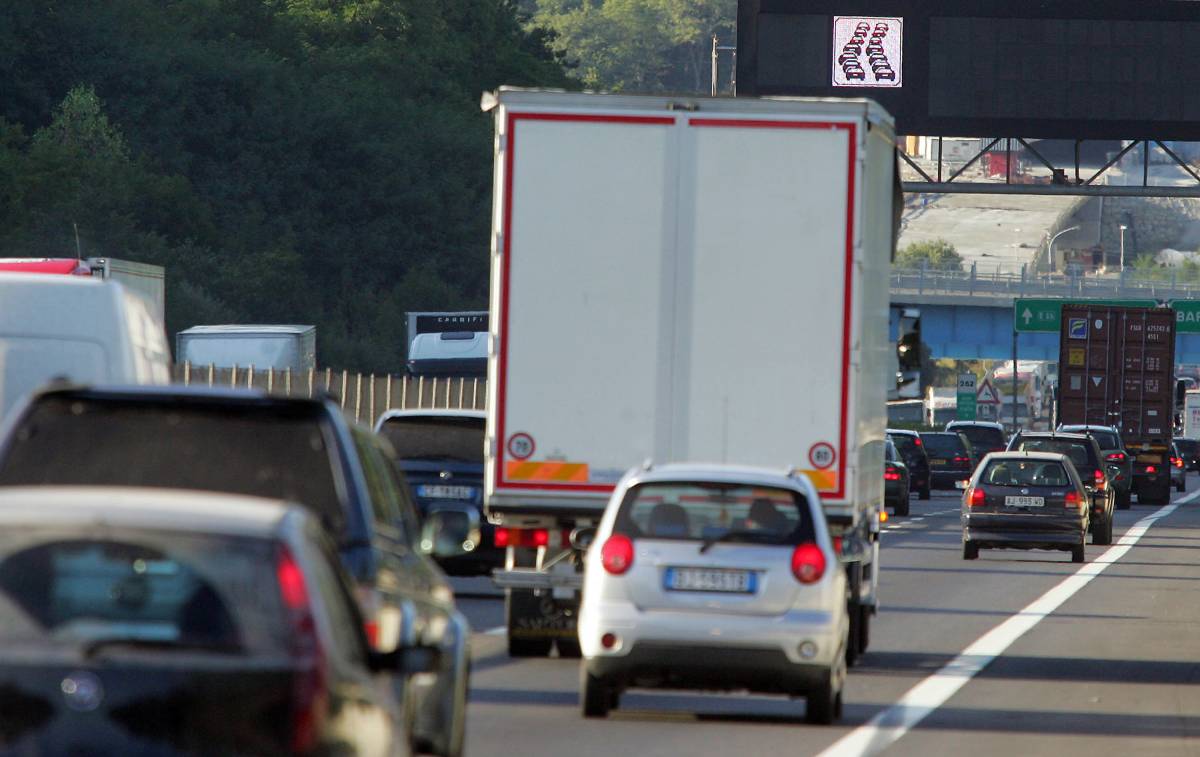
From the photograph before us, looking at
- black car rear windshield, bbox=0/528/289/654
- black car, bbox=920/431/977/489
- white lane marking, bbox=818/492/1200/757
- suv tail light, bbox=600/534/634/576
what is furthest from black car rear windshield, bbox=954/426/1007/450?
black car rear windshield, bbox=0/528/289/654

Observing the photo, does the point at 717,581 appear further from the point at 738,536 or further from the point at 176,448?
the point at 176,448

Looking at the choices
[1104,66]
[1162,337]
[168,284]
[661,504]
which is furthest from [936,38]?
[168,284]

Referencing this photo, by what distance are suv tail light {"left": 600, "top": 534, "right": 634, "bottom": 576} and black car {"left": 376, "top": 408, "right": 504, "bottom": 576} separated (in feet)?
26.0

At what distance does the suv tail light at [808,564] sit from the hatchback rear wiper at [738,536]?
20 cm

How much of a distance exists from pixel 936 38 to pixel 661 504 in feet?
82.4

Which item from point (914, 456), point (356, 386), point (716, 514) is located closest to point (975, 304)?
point (914, 456)

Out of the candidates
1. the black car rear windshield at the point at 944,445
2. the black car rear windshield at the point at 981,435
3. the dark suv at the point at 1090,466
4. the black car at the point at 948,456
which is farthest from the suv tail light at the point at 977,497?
the black car rear windshield at the point at 981,435

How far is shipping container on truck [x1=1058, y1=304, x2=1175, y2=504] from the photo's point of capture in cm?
5456

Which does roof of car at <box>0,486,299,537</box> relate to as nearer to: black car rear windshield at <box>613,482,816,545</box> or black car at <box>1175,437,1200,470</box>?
black car rear windshield at <box>613,482,816,545</box>

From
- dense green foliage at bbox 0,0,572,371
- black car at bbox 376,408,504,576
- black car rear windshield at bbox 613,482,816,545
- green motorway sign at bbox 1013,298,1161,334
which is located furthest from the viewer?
green motorway sign at bbox 1013,298,1161,334

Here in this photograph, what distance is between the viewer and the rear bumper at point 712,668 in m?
12.9

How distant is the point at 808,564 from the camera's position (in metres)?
13.1

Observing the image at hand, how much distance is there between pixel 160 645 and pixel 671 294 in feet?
31.5

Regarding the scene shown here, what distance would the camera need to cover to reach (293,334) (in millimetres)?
46188
